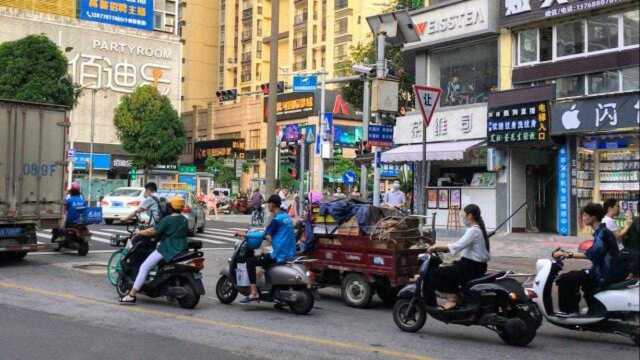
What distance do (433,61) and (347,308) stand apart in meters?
15.2

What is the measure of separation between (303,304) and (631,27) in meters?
6.82

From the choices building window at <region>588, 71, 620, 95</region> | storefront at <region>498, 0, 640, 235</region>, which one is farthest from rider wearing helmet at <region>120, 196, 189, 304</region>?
building window at <region>588, 71, 620, 95</region>

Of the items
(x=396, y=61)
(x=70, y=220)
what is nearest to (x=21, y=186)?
(x=70, y=220)

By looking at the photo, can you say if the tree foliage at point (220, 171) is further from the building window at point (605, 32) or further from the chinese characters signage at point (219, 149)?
the building window at point (605, 32)

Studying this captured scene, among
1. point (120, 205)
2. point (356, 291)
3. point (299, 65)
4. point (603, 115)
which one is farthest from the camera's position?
point (299, 65)

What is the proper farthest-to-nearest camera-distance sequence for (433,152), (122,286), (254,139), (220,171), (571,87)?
(254,139)
(220,171)
(433,152)
(122,286)
(571,87)

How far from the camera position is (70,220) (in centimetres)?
1641

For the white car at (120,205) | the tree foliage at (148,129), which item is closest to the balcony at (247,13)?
the tree foliage at (148,129)

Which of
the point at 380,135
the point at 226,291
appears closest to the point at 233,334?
the point at 226,291

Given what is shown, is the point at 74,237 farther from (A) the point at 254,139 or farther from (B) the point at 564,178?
(A) the point at 254,139

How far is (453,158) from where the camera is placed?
21.4 meters

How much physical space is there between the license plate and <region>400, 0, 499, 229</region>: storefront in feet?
41.1

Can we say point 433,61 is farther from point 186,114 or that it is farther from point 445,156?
point 186,114

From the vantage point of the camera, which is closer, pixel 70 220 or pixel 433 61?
pixel 70 220
